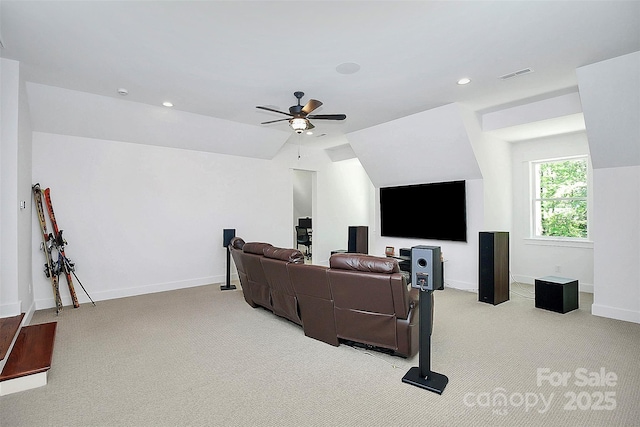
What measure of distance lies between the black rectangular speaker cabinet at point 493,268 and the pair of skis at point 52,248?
637cm

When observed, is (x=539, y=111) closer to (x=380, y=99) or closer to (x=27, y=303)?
(x=380, y=99)

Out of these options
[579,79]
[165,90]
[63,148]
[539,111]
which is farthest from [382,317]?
[63,148]

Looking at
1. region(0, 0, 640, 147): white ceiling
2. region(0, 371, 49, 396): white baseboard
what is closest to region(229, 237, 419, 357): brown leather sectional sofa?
region(0, 0, 640, 147): white ceiling

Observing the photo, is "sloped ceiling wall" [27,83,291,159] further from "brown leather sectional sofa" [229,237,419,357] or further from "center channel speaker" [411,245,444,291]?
"center channel speaker" [411,245,444,291]

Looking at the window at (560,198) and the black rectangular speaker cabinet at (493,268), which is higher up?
the window at (560,198)

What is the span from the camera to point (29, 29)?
9.54ft

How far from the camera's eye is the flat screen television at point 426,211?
6035 millimetres

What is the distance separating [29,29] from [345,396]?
13.9 feet

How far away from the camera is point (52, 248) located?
495cm

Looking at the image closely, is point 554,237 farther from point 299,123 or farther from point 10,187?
point 10,187

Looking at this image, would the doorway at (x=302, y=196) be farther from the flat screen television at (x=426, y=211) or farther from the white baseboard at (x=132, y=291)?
the white baseboard at (x=132, y=291)

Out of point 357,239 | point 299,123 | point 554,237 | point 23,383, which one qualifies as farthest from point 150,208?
point 554,237

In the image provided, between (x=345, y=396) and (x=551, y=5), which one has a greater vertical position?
(x=551, y=5)

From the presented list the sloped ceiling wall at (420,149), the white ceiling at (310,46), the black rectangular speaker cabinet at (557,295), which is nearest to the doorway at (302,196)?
the sloped ceiling wall at (420,149)
